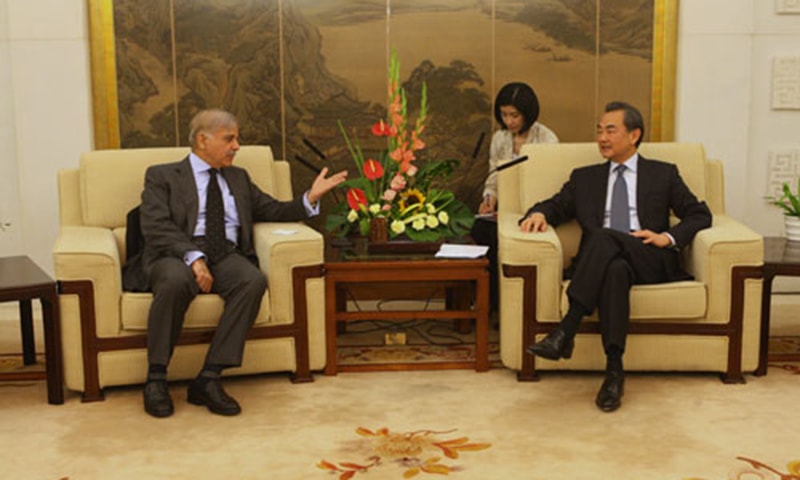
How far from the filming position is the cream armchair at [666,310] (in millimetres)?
4324

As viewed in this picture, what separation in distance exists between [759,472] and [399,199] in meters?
2.25

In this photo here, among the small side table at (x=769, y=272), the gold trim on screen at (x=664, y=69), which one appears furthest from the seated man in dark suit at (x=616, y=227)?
the gold trim on screen at (x=664, y=69)

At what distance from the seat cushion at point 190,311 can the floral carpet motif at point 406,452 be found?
2.79 ft

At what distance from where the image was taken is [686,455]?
11.6ft

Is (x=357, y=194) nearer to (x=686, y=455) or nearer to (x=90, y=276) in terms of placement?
(x=90, y=276)

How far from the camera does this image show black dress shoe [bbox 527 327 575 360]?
13.6 feet

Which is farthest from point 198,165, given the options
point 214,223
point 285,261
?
point 285,261

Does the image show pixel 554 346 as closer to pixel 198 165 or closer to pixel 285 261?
pixel 285 261

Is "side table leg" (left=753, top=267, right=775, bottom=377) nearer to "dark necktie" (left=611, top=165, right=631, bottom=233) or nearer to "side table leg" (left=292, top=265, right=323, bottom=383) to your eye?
"dark necktie" (left=611, top=165, right=631, bottom=233)

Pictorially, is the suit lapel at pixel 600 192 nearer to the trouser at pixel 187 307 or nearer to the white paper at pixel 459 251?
the white paper at pixel 459 251

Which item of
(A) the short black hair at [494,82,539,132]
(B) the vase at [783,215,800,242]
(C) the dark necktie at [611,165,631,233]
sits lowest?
(B) the vase at [783,215,800,242]

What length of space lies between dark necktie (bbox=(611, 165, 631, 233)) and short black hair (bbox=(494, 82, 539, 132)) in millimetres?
947

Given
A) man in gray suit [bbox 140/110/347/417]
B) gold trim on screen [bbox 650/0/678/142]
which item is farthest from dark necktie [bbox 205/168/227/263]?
gold trim on screen [bbox 650/0/678/142]

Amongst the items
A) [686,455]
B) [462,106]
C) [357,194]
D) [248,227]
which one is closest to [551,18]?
[462,106]
